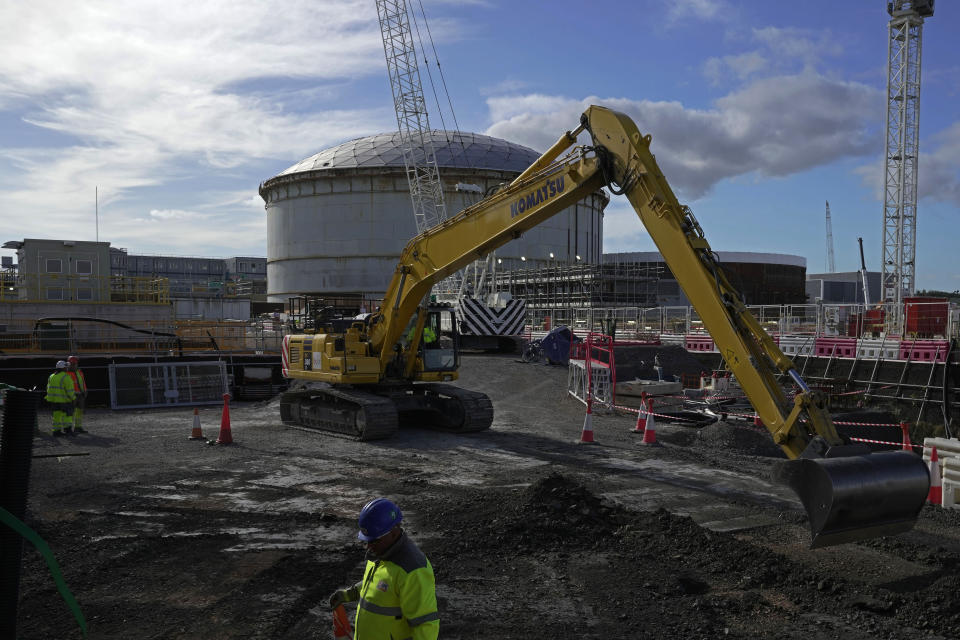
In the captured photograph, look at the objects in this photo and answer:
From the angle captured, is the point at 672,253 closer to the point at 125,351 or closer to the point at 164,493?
the point at 164,493

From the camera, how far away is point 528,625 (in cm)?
574

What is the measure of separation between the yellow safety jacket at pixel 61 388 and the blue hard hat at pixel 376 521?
13.0 m

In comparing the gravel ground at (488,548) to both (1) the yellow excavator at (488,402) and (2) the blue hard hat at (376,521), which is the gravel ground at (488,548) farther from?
(2) the blue hard hat at (376,521)

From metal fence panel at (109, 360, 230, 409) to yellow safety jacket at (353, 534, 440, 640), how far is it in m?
17.1

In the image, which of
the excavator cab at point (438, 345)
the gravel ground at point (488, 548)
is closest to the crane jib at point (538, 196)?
the excavator cab at point (438, 345)

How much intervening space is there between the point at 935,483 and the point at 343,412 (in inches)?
394

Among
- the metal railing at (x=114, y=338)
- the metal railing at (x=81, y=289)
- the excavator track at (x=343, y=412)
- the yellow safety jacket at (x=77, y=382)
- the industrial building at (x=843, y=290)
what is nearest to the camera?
the excavator track at (x=343, y=412)

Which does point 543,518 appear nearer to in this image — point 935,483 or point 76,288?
point 935,483

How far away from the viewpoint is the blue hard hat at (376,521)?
3.66 metres

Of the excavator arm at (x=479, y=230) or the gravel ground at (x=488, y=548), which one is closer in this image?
the gravel ground at (x=488, y=548)

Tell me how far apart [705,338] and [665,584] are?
24.2 metres

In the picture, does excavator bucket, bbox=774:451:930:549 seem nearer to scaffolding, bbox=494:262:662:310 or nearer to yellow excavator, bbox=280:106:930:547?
yellow excavator, bbox=280:106:930:547

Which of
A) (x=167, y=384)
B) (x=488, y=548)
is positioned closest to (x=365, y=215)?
(x=167, y=384)

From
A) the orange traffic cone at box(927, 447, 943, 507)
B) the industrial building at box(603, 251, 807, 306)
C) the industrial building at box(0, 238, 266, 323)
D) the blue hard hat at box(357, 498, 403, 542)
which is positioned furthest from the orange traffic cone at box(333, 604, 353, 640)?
the industrial building at box(603, 251, 807, 306)
